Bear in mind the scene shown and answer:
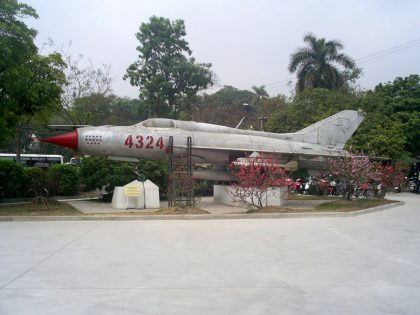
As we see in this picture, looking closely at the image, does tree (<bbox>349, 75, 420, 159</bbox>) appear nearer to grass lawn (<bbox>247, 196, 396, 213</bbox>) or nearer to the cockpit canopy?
grass lawn (<bbox>247, 196, 396, 213</bbox>)

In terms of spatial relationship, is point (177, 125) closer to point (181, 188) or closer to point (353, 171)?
point (181, 188)

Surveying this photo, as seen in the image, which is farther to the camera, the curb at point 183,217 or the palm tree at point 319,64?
the palm tree at point 319,64

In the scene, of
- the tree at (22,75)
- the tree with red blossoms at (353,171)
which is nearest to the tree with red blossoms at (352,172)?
the tree with red blossoms at (353,171)

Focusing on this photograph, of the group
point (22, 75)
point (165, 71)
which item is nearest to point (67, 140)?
point (22, 75)

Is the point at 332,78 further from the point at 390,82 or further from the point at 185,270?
the point at 185,270

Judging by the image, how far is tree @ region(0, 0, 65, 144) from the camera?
1294 centimetres

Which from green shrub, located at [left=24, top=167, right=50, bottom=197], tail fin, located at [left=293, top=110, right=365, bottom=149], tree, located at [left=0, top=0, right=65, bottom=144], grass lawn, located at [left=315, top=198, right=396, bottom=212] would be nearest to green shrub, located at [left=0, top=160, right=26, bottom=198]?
green shrub, located at [left=24, top=167, right=50, bottom=197]

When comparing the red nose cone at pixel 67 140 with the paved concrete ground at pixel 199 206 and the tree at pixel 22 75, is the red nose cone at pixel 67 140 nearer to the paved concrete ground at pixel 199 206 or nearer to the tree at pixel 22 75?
the tree at pixel 22 75

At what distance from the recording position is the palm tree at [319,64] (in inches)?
1533

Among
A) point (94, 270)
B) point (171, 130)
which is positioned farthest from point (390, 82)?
point (94, 270)

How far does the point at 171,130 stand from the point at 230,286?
11.8 m

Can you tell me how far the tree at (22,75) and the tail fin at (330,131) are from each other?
1148 centimetres

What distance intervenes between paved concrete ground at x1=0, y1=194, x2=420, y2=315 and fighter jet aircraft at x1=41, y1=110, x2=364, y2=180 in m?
5.59

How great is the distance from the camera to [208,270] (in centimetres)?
615
